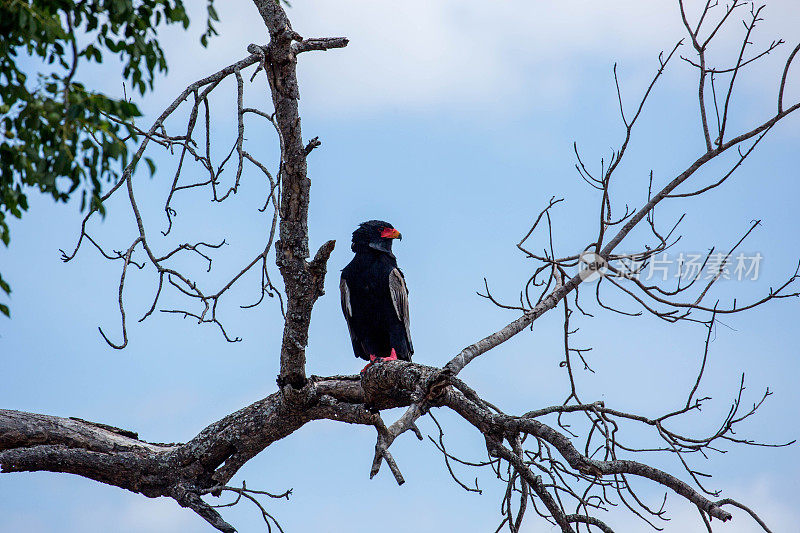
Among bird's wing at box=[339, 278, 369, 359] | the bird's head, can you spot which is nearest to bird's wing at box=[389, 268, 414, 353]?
the bird's head

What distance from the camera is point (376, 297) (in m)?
6.25

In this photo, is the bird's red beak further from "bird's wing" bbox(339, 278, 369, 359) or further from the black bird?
"bird's wing" bbox(339, 278, 369, 359)

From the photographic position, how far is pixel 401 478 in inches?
157

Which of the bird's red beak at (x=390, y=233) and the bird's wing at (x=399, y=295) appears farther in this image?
the bird's red beak at (x=390, y=233)

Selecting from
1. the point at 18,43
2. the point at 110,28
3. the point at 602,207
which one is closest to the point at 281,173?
the point at 110,28

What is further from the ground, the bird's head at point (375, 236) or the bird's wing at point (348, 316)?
the bird's head at point (375, 236)

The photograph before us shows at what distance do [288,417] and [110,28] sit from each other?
2.74m

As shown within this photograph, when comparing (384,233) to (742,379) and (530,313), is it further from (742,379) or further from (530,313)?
(742,379)

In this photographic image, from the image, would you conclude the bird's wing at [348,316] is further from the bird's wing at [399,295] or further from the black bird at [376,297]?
the bird's wing at [399,295]

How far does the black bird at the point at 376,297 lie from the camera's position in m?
6.25

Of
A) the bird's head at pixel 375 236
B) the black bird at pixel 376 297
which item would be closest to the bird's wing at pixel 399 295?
the black bird at pixel 376 297

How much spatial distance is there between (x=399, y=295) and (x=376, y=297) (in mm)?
190

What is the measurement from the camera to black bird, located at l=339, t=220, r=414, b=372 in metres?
6.25

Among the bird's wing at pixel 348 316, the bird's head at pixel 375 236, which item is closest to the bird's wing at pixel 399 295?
the bird's head at pixel 375 236
